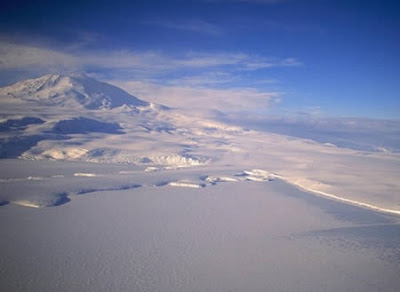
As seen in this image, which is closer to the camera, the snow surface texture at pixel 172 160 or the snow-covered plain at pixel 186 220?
the snow-covered plain at pixel 186 220

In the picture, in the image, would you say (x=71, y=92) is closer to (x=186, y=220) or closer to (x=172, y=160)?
(x=172, y=160)

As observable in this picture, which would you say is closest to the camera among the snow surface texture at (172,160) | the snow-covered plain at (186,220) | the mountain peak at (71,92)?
the snow-covered plain at (186,220)

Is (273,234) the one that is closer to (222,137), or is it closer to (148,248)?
(148,248)

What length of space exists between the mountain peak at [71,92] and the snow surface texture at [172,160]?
2581cm

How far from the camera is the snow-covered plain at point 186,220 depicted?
1714 cm

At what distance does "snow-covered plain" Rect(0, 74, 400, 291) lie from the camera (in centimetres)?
1714

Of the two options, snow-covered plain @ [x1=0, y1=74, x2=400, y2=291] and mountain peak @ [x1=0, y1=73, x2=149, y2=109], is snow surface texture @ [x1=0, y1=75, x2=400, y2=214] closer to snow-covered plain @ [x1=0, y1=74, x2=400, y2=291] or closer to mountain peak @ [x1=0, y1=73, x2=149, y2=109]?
snow-covered plain @ [x1=0, y1=74, x2=400, y2=291]

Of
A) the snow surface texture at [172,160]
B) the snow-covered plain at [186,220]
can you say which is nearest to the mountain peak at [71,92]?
the snow surface texture at [172,160]

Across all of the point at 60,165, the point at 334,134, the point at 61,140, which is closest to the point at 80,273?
the point at 60,165

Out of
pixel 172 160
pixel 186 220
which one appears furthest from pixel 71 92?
pixel 186 220

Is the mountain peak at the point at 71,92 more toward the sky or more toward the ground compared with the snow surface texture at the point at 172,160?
more toward the sky

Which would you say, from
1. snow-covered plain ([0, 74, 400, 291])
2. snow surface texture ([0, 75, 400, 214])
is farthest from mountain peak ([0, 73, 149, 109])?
snow-covered plain ([0, 74, 400, 291])

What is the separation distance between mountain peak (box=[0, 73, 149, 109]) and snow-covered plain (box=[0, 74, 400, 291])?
2294 inches

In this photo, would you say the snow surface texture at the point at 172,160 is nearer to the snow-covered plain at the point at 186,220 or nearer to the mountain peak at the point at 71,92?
the snow-covered plain at the point at 186,220
